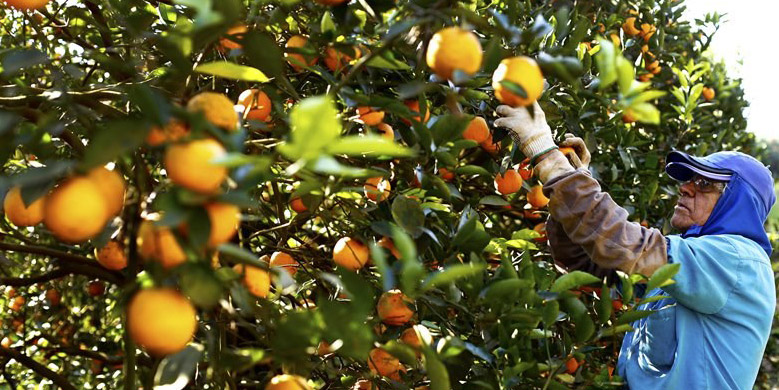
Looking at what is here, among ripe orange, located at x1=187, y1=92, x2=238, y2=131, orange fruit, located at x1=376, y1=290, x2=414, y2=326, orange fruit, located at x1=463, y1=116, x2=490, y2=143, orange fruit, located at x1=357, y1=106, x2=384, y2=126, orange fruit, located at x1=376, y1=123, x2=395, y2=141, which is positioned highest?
ripe orange, located at x1=187, y1=92, x2=238, y2=131

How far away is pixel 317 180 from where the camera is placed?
3.48 feet

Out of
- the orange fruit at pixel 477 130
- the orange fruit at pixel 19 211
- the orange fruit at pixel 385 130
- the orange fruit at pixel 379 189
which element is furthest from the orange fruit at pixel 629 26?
the orange fruit at pixel 19 211

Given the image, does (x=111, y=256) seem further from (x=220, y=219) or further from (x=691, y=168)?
(x=691, y=168)

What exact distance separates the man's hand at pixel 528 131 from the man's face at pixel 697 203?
57 centimetres

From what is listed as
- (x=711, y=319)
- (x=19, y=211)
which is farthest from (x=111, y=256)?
(x=711, y=319)

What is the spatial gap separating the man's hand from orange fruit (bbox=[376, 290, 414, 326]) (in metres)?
0.59

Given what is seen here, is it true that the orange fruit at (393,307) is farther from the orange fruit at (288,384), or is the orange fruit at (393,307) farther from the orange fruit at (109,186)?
the orange fruit at (109,186)

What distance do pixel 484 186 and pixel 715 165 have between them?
0.67 metres

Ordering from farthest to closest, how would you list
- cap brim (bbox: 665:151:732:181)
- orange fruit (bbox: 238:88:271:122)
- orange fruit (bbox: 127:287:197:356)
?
cap brim (bbox: 665:151:732:181), orange fruit (bbox: 238:88:271:122), orange fruit (bbox: 127:287:197:356)

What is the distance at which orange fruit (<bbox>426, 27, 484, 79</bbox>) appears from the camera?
1.10 meters

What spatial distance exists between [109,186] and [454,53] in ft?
1.66

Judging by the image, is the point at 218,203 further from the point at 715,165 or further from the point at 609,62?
the point at 715,165

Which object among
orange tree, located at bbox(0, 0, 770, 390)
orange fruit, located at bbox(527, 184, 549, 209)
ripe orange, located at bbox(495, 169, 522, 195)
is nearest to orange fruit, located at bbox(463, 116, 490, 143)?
orange tree, located at bbox(0, 0, 770, 390)

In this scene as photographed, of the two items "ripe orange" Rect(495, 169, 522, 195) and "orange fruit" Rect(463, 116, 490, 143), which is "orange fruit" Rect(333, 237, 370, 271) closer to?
"orange fruit" Rect(463, 116, 490, 143)
